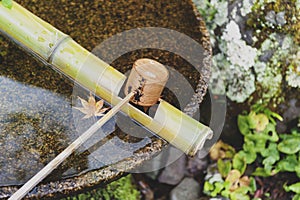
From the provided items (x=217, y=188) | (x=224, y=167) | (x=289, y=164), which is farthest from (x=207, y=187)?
(x=289, y=164)

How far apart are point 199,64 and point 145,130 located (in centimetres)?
53

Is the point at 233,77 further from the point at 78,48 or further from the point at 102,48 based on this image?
the point at 78,48

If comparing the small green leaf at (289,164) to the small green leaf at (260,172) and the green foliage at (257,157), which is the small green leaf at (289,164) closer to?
the green foliage at (257,157)

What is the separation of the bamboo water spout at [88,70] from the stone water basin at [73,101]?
7 centimetres

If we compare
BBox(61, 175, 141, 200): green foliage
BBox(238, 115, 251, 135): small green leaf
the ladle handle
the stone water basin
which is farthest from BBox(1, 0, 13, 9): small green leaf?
BBox(238, 115, 251, 135): small green leaf

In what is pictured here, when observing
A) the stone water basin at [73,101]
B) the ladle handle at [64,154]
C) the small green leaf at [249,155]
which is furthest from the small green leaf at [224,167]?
the ladle handle at [64,154]

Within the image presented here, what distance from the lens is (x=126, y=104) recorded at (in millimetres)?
2230

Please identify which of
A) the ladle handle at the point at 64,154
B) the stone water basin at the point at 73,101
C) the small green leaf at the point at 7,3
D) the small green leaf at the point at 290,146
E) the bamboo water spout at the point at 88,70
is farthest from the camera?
the small green leaf at the point at 290,146

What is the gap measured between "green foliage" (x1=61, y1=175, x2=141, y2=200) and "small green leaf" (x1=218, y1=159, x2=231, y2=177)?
0.65m

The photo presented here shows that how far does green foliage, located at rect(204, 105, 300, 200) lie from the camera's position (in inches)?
133

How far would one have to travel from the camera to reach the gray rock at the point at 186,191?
3547 millimetres

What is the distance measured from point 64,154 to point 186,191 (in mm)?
1758

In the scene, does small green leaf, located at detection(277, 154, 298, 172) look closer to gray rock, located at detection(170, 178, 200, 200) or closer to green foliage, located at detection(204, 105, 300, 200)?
green foliage, located at detection(204, 105, 300, 200)

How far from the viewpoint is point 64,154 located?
199cm
